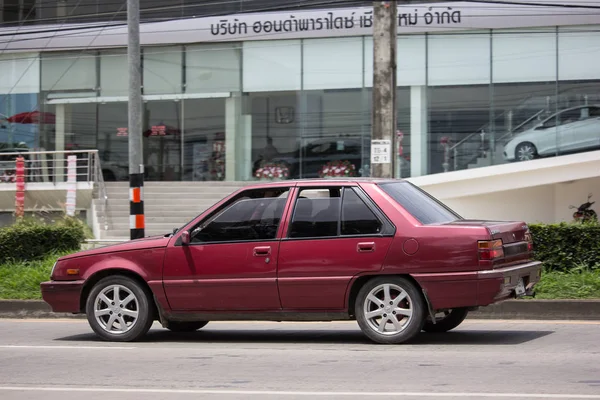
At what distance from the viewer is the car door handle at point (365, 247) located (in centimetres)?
949

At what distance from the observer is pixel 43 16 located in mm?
30375

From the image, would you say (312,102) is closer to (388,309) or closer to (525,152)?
(525,152)

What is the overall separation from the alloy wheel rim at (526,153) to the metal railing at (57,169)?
11490mm

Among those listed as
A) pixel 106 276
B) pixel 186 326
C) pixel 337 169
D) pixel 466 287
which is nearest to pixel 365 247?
pixel 466 287

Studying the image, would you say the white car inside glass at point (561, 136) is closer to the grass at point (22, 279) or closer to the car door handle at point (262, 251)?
the grass at point (22, 279)

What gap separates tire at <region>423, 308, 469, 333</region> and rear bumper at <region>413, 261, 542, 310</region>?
1097 mm

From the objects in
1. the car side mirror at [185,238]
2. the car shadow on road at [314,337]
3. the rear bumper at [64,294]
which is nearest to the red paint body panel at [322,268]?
the car shadow on road at [314,337]

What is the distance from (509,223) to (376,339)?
185 cm

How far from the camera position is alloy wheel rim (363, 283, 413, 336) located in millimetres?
9422

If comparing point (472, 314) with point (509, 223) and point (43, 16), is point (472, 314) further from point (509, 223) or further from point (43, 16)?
point (43, 16)

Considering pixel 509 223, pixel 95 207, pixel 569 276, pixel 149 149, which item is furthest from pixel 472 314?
pixel 149 149

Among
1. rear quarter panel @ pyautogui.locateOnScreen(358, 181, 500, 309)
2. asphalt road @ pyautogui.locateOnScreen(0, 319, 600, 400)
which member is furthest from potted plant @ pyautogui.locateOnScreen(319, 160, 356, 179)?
rear quarter panel @ pyautogui.locateOnScreen(358, 181, 500, 309)

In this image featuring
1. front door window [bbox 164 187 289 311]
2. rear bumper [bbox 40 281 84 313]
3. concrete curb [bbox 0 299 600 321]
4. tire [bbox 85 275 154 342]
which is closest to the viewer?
front door window [bbox 164 187 289 311]

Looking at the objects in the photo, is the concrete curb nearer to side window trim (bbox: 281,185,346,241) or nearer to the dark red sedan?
the dark red sedan
